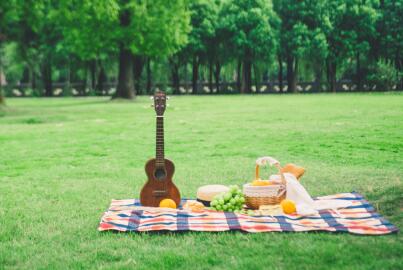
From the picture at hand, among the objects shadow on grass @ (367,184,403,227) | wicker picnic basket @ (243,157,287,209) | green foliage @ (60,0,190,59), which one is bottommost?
shadow on grass @ (367,184,403,227)

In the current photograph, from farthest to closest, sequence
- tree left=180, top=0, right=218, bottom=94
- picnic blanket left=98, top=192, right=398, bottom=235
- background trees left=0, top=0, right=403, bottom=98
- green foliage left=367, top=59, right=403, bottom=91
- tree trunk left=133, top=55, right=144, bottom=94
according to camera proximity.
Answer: tree trunk left=133, top=55, right=144, bottom=94, background trees left=0, top=0, right=403, bottom=98, tree left=180, top=0, right=218, bottom=94, green foliage left=367, top=59, right=403, bottom=91, picnic blanket left=98, top=192, right=398, bottom=235

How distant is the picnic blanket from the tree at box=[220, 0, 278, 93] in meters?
42.8

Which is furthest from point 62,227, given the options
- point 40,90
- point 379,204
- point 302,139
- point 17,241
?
point 40,90

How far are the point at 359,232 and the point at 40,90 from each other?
51503 millimetres

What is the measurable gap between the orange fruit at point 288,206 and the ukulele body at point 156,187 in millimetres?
1179

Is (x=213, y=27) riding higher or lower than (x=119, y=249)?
higher

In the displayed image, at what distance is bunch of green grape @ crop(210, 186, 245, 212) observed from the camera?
20.0ft

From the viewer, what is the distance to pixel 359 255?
452cm

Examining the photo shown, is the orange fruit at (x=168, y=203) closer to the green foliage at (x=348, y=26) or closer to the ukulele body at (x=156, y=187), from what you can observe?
the ukulele body at (x=156, y=187)

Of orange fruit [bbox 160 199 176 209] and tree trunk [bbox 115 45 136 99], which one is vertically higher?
tree trunk [bbox 115 45 136 99]

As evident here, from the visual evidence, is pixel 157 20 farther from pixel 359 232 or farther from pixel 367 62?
pixel 367 62

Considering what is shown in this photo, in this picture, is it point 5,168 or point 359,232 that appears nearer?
point 359,232

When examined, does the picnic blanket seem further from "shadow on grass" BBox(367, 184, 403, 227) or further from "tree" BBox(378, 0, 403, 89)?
"tree" BBox(378, 0, 403, 89)

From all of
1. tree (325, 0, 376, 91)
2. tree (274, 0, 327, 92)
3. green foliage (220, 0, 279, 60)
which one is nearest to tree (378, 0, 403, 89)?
tree (325, 0, 376, 91)
